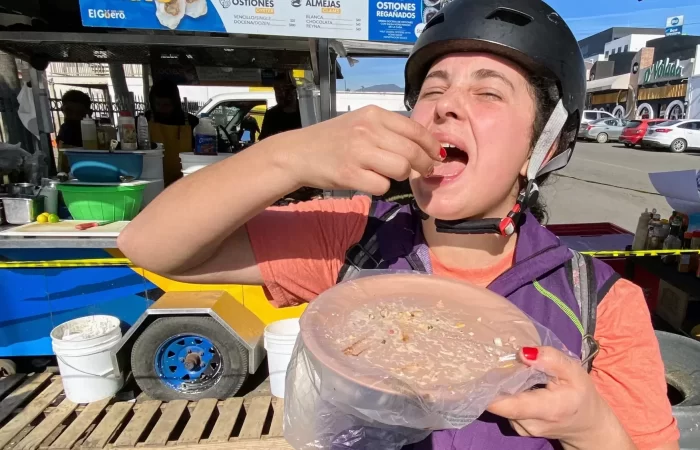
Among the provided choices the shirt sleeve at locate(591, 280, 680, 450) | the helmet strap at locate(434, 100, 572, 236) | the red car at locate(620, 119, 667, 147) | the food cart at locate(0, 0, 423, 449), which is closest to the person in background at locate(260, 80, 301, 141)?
the food cart at locate(0, 0, 423, 449)

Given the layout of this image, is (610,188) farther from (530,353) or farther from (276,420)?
(530,353)

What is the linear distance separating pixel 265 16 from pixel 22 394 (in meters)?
3.94

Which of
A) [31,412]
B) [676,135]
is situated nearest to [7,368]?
[31,412]

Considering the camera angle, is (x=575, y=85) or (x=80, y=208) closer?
(x=575, y=85)

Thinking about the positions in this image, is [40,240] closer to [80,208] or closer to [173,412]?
[80,208]

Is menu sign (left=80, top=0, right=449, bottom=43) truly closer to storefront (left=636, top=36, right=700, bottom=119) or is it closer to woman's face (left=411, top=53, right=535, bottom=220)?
woman's face (left=411, top=53, right=535, bottom=220)

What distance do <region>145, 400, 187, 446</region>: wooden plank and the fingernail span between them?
328 centimetres

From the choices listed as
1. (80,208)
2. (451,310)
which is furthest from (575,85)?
(80,208)

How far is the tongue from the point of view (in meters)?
1.30

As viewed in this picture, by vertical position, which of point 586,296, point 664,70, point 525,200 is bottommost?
point 586,296

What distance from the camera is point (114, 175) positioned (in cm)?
391

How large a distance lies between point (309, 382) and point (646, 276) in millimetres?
5011

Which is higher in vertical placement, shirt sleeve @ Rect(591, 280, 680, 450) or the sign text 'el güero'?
the sign text 'el güero'

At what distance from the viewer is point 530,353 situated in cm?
93
